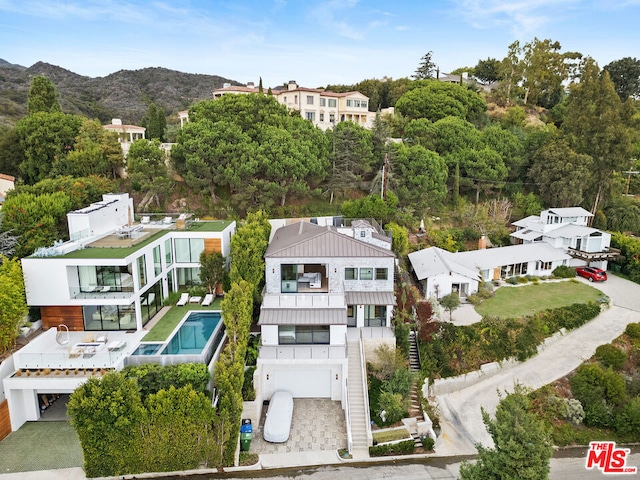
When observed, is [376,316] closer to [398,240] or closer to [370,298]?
[370,298]

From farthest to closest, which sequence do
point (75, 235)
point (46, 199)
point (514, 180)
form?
point (514, 180)
point (46, 199)
point (75, 235)

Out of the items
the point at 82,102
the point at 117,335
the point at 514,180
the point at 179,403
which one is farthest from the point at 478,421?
the point at 82,102

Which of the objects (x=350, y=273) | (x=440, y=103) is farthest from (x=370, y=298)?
(x=440, y=103)

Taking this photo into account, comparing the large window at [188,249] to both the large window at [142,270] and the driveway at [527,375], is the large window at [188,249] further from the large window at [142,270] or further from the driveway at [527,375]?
the driveway at [527,375]

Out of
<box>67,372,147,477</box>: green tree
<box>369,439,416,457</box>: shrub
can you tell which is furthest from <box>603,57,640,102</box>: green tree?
<box>67,372,147,477</box>: green tree

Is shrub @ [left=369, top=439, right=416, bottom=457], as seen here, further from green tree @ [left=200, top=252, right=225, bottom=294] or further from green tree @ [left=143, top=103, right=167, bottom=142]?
green tree @ [left=143, top=103, right=167, bottom=142]

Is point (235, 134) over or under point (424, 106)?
under

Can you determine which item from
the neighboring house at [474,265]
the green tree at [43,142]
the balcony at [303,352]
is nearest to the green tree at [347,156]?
the neighboring house at [474,265]

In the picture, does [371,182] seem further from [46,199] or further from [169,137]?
[46,199]
